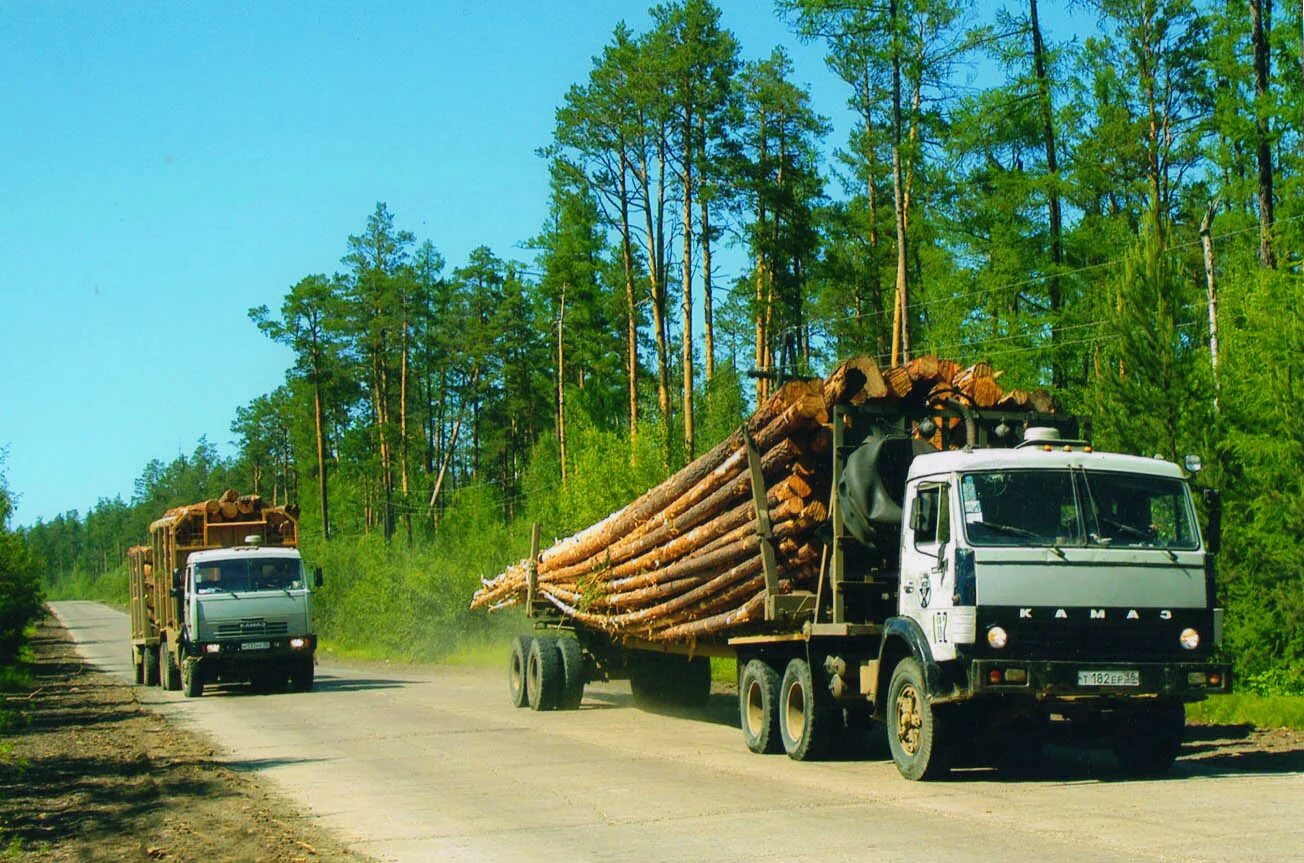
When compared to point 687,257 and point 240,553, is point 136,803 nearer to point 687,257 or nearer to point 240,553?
point 240,553

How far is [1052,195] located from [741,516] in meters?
23.8

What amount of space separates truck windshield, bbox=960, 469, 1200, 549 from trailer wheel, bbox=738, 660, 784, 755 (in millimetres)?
3811

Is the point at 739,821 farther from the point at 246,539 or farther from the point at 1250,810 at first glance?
the point at 246,539

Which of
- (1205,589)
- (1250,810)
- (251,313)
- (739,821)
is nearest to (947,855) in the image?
(739,821)

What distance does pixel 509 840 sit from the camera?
974 centimetres

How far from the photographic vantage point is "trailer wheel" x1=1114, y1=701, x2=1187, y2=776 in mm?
12070

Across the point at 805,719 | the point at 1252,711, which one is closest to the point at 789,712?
the point at 805,719

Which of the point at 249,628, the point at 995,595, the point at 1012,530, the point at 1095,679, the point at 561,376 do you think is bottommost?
the point at 249,628

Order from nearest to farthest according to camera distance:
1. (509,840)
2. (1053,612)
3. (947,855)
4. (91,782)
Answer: (947,855) → (509,840) → (1053,612) → (91,782)

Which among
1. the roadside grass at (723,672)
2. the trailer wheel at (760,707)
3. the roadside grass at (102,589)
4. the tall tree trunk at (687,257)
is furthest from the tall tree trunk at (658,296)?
the roadside grass at (102,589)

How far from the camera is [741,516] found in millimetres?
14695

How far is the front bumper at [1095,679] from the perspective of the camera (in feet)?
36.3

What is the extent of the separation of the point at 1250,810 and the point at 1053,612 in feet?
6.65

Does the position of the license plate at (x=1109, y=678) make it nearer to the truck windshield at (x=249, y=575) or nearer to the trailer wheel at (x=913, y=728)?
the trailer wheel at (x=913, y=728)
